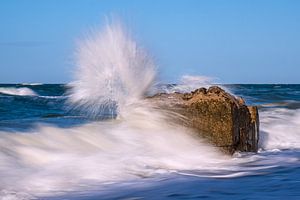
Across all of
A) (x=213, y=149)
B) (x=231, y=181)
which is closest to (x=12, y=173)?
(x=231, y=181)

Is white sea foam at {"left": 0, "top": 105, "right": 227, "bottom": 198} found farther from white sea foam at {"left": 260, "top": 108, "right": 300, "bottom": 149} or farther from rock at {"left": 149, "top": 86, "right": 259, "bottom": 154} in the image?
white sea foam at {"left": 260, "top": 108, "right": 300, "bottom": 149}

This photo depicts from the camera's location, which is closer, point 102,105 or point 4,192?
point 4,192

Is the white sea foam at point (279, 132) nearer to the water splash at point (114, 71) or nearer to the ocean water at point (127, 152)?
the ocean water at point (127, 152)

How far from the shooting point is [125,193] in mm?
3777

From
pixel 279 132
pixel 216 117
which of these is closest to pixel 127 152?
pixel 216 117

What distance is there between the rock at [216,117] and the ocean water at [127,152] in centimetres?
A: 12

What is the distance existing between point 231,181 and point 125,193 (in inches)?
37.2

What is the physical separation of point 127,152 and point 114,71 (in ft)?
5.91

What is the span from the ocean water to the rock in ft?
0.39

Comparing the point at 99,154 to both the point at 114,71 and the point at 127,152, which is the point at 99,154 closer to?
the point at 127,152

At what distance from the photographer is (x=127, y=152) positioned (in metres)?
5.29

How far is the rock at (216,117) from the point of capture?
5.58m

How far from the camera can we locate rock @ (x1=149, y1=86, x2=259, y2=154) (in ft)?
18.3

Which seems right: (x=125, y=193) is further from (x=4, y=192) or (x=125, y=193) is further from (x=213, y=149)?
(x=213, y=149)
